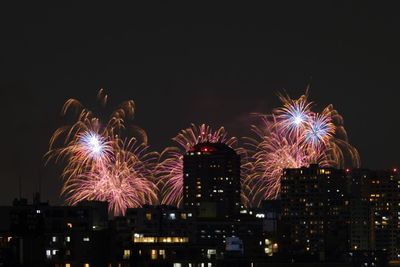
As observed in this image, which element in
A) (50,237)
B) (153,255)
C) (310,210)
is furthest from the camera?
(310,210)

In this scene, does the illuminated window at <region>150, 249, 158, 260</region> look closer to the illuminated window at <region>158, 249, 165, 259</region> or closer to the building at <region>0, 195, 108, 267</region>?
the illuminated window at <region>158, 249, 165, 259</region>

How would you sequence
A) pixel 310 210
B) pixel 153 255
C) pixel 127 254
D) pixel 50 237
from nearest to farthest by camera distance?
pixel 50 237 → pixel 127 254 → pixel 153 255 → pixel 310 210

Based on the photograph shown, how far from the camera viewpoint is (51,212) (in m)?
120

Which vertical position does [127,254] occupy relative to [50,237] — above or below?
below

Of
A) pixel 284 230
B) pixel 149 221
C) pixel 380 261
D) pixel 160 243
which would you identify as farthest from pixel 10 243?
pixel 380 261

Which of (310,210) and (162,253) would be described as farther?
(310,210)

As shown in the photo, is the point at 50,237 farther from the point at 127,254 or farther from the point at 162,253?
the point at 162,253

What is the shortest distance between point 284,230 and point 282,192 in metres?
26.5

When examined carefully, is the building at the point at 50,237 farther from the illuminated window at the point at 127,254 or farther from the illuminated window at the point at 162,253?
the illuminated window at the point at 162,253

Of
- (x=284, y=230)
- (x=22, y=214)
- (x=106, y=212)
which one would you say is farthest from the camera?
(x=284, y=230)

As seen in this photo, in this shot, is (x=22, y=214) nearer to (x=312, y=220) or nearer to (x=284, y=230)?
(x=284, y=230)

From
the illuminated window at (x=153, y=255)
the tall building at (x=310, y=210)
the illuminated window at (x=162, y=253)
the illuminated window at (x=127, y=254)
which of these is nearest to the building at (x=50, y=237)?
the illuminated window at (x=127, y=254)

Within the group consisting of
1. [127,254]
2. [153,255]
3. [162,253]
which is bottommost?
[127,254]

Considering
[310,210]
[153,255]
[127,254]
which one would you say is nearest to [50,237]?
[127,254]
